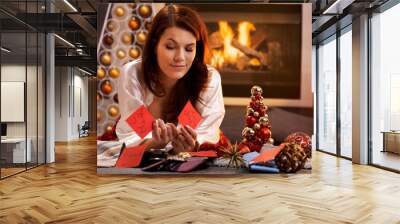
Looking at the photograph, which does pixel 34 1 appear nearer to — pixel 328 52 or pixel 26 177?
pixel 26 177

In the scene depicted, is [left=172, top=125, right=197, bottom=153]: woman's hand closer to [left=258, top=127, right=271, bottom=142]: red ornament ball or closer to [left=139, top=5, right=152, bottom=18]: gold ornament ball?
[left=258, top=127, right=271, bottom=142]: red ornament ball

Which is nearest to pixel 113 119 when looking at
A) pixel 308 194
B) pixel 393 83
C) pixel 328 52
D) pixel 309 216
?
pixel 308 194

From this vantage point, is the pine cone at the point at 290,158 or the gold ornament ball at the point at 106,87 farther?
the pine cone at the point at 290,158

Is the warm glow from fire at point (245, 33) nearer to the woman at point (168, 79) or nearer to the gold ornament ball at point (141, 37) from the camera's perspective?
the woman at point (168, 79)

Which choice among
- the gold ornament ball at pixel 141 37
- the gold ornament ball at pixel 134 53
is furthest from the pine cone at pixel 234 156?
the gold ornament ball at pixel 141 37

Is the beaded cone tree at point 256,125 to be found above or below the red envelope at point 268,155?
above

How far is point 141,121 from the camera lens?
→ 21.5 ft

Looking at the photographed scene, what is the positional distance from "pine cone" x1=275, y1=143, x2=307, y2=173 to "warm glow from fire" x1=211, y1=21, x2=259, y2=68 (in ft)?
5.08

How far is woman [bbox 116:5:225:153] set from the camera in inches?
256

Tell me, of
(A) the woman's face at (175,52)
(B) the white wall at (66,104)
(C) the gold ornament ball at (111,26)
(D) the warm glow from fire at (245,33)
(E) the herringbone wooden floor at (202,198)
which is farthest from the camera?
(B) the white wall at (66,104)

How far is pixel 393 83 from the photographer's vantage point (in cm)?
751

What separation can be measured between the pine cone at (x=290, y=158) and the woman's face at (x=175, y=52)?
6.95 ft

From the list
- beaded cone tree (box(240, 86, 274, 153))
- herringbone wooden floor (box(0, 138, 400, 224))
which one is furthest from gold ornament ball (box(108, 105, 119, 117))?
beaded cone tree (box(240, 86, 274, 153))

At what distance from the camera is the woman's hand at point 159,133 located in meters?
6.55
